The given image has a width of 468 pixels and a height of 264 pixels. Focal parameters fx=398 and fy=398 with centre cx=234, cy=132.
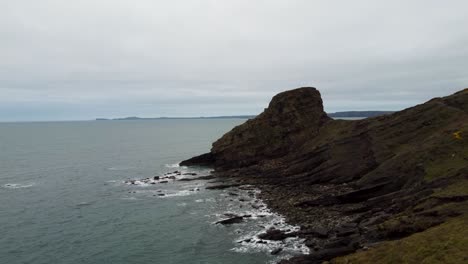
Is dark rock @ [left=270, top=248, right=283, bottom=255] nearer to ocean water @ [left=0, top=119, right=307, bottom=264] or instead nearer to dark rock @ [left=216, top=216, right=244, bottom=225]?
ocean water @ [left=0, top=119, right=307, bottom=264]

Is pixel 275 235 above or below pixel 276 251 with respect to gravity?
above

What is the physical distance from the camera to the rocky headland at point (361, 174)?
119ft

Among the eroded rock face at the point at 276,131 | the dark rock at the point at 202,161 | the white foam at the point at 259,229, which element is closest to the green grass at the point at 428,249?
the white foam at the point at 259,229

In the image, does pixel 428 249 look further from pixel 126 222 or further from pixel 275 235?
pixel 126 222

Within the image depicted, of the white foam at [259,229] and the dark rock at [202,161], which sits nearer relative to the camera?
the white foam at [259,229]

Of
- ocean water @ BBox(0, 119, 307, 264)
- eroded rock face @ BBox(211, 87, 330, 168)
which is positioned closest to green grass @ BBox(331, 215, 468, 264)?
ocean water @ BBox(0, 119, 307, 264)

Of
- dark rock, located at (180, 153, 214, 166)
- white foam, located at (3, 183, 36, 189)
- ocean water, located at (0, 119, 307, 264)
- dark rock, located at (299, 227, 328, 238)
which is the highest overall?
dark rock, located at (180, 153, 214, 166)

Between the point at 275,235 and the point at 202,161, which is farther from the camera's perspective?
the point at 202,161

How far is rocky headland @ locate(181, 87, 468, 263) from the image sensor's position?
36.3 meters

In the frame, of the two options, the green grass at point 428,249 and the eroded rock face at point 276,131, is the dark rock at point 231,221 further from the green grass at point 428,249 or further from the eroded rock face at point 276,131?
the eroded rock face at point 276,131

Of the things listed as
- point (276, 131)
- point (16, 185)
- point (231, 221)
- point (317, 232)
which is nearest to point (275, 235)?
point (317, 232)

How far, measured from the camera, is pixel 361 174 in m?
68.8

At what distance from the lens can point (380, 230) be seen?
39.2m

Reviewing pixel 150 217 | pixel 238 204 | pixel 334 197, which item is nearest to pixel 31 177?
pixel 150 217
